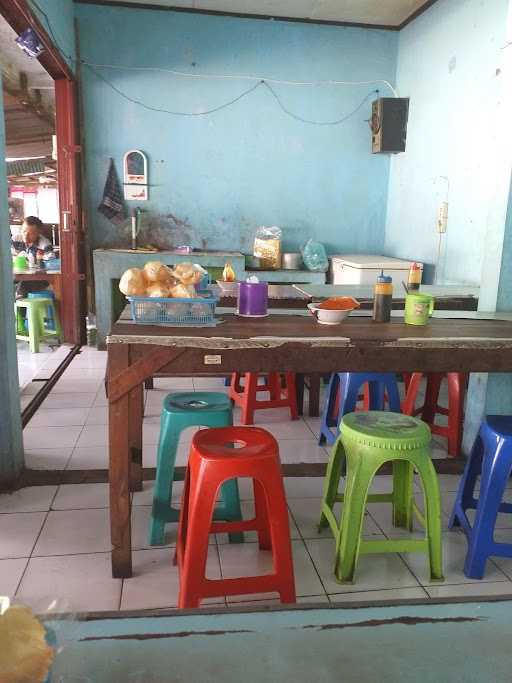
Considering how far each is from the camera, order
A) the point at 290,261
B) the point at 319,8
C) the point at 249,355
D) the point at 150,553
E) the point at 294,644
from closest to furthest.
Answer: the point at 294,644, the point at 249,355, the point at 150,553, the point at 319,8, the point at 290,261

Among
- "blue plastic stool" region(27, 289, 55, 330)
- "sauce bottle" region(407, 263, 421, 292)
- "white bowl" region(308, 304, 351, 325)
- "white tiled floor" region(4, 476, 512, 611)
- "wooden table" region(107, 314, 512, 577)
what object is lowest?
"white tiled floor" region(4, 476, 512, 611)

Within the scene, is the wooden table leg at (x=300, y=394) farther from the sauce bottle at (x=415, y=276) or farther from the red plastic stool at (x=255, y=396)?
the sauce bottle at (x=415, y=276)

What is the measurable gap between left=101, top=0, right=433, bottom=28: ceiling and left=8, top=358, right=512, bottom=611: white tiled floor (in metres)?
4.79

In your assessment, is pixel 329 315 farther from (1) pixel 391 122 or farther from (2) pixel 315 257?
(1) pixel 391 122

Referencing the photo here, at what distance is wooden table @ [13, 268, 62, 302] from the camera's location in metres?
5.77

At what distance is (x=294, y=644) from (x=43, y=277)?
572 centimetres

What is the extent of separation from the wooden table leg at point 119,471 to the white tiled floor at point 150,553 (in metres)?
0.09

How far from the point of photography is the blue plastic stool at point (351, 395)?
283 cm

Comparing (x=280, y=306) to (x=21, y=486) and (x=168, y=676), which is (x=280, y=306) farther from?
(x=168, y=676)

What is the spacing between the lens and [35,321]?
18.1 ft

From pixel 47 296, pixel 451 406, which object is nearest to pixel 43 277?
pixel 47 296

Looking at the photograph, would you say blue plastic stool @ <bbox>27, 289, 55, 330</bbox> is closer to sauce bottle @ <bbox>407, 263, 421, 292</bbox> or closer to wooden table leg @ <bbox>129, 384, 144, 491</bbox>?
wooden table leg @ <bbox>129, 384, 144, 491</bbox>

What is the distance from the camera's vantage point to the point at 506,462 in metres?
1.97

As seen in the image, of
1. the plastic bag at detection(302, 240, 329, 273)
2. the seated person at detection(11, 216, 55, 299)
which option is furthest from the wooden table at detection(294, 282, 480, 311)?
the seated person at detection(11, 216, 55, 299)
